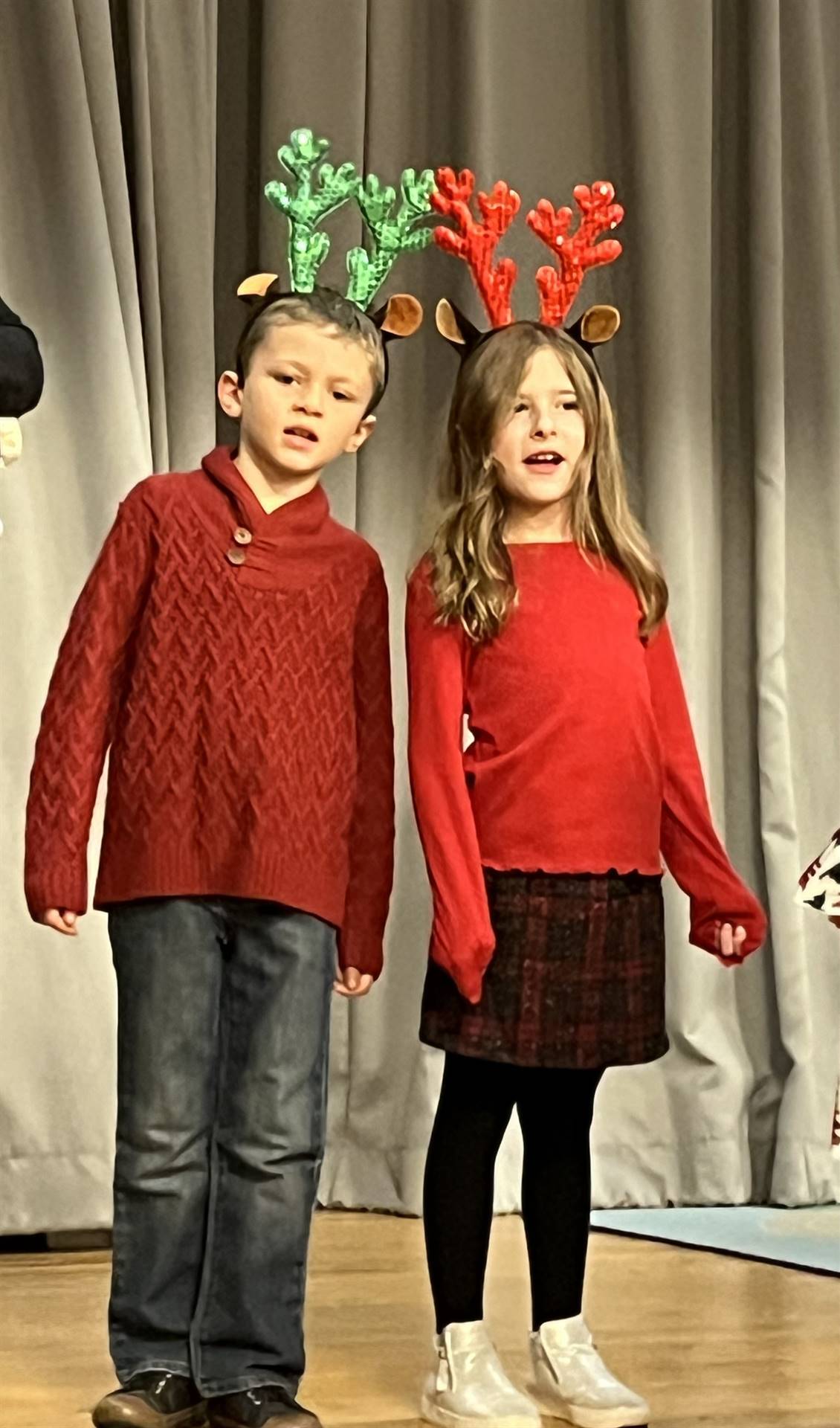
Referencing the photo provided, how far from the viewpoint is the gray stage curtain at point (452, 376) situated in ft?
8.73

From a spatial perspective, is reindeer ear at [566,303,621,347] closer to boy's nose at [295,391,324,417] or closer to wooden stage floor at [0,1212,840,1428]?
boy's nose at [295,391,324,417]

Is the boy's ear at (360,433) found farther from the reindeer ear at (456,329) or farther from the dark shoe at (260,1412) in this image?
the dark shoe at (260,1412)

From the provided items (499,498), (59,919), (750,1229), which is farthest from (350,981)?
(750,1229)

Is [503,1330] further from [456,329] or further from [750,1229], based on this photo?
[456,329]

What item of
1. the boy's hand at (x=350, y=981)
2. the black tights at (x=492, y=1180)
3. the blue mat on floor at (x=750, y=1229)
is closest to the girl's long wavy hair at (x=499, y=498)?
the boy's hand at (x=350, y=981)

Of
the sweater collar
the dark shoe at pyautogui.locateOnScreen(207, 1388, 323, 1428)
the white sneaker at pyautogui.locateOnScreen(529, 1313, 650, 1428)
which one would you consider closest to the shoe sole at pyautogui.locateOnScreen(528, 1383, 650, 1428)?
the white sneaker at pyautogui.locateOnScreen(529, 1313, 650, 1428)

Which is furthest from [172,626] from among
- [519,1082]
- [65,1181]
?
[65,1181]

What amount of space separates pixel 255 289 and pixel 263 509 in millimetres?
227

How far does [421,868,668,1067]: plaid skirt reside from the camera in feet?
6.05

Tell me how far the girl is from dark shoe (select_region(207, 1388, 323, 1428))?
0.17 metres

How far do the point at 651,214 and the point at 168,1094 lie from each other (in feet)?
5.86

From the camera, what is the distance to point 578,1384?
1.87 m

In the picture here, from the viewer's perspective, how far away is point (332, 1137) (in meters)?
2.92

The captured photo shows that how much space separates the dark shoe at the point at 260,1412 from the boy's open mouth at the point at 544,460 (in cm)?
93
